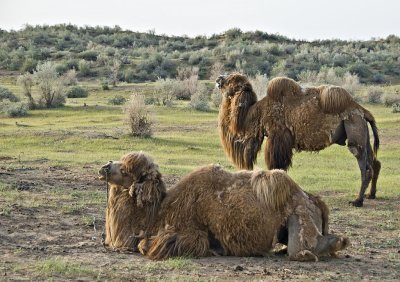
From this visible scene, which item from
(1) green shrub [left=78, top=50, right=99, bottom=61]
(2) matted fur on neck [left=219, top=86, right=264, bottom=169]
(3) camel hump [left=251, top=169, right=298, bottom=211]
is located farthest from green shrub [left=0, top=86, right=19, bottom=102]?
(3) camel hump [left=251, top=169, right=298, bottom=211]

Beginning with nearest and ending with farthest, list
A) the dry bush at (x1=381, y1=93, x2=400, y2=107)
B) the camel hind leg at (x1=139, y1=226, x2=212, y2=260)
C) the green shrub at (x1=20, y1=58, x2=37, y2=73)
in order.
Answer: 1. the camel hind leg at (x1=139, y1=226, x2=212, y2=260)
2. the dry bush at (x1=381, y1=93, x2=400, y2=107)
3. the green shrub at (x1=20, y1=58, x2=37, y2=73)

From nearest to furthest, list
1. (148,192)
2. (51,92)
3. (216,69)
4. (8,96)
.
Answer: (148,192)
(51,92)
(8,96)
(216,69)

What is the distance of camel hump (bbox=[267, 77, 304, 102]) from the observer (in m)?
12.4

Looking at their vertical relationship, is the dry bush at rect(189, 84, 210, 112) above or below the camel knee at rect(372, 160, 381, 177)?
below

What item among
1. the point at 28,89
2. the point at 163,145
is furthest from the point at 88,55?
the point at 163,145

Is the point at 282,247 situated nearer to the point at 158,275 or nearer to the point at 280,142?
the point at 158,275

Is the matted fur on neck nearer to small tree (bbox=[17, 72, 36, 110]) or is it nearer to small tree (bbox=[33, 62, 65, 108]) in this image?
small tree (bbox=[33, 62, 65, 108])

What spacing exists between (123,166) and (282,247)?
1.93 m

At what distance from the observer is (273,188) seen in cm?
789

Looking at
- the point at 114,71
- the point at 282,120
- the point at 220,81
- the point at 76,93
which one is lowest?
the point at 76,93

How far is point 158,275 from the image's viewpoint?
7094 millimetres

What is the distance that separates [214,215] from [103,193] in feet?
16.3

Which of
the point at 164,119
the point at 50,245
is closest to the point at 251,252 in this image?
the point at 50,245

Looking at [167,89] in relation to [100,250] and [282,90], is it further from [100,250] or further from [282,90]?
[100,250]
